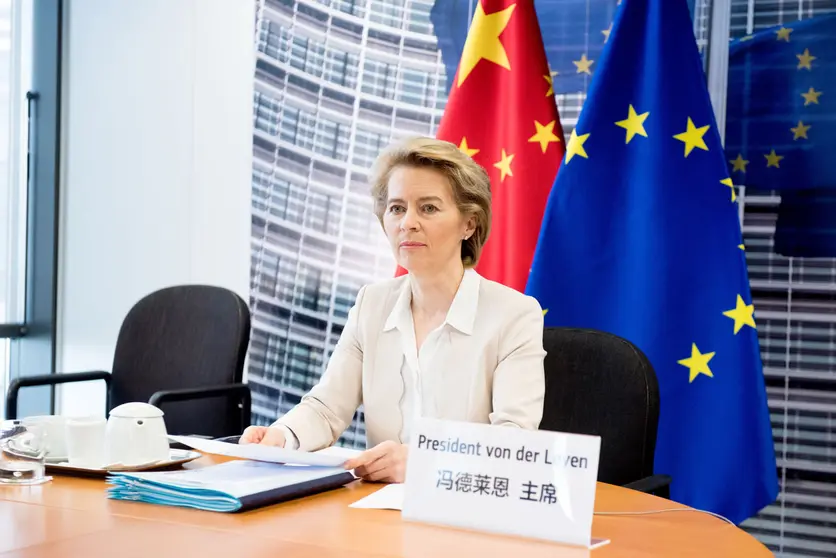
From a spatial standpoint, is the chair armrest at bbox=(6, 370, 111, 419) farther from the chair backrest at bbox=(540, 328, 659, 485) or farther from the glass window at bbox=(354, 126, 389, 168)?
the chair backrest at bbox=(540, 328, 659, 485)

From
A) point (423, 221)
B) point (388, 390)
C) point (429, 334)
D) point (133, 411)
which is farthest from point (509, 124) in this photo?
point (133, 411)

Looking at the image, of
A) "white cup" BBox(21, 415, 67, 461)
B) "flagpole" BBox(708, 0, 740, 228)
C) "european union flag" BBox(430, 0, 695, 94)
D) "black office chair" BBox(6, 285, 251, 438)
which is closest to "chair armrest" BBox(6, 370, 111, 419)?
"black office chair" BBox(6, 285, 251, 438)

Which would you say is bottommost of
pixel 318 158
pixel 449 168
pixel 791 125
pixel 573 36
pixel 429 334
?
pixel 429 334

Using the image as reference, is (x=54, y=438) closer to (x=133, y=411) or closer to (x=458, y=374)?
(x=133, y=411)

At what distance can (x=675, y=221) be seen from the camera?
2689 mm

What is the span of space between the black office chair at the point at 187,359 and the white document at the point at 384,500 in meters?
1.20

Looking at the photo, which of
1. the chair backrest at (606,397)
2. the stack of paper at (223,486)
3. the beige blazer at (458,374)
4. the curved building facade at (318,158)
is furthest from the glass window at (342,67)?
the stack of paper at (223,486)

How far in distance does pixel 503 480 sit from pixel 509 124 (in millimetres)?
1908

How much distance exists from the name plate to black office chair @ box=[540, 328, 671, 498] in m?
0.67

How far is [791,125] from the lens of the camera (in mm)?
2914

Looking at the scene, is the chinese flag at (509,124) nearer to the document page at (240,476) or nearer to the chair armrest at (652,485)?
the chair armrest at (652,485)

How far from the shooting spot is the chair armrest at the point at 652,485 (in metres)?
1.76

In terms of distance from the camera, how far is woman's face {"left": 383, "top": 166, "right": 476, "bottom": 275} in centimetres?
209

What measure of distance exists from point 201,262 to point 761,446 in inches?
94.2
